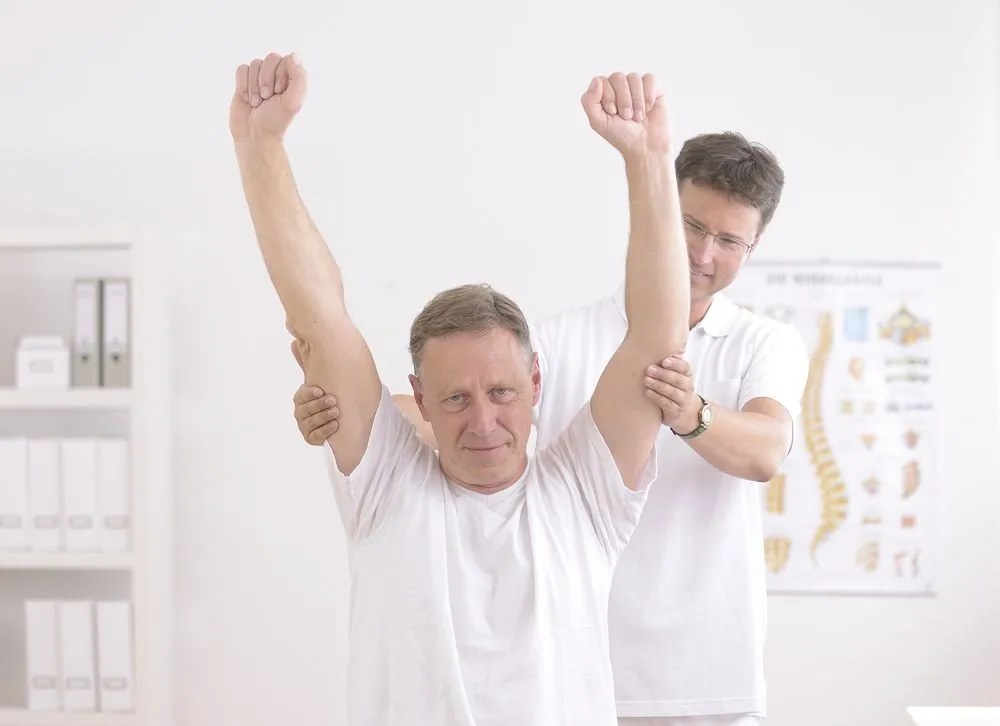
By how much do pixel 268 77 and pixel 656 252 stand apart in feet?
1.83

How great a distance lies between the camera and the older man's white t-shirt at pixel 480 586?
53.1 inches

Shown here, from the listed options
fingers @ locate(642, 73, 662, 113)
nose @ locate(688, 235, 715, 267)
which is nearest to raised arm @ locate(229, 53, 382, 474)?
fingers @ locate(642, 73, 662, 113)

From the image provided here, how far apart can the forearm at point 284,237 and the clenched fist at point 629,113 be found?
1.36 feet

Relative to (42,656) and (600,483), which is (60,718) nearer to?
(42,656)

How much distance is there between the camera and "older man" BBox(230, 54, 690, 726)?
136 centimetres

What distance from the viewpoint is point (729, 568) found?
5.82 feet

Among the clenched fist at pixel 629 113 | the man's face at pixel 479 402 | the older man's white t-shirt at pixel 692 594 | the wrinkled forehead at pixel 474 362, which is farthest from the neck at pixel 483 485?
the clenched fist at pixel 629 113

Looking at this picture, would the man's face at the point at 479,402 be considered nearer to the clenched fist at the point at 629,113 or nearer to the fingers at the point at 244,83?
the clenched fist at the point at 629,113

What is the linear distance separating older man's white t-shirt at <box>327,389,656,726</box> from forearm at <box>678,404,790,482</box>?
148 millimetres

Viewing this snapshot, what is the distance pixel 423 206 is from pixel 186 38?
863mm

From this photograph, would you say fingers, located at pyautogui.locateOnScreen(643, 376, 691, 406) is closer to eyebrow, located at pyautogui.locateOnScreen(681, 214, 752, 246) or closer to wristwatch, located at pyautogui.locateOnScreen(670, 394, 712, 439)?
wristwatch, located at pyautogui.locateOnScreen(670, 394, 712, 439)

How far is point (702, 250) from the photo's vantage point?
1.74m

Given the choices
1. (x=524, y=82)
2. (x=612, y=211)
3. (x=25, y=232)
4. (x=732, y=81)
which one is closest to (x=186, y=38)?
(x=25, y=232)

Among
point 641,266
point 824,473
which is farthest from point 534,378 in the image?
point 824,473
